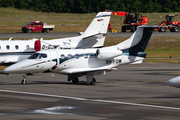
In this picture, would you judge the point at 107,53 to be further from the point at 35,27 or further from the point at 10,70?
the point at 35,27

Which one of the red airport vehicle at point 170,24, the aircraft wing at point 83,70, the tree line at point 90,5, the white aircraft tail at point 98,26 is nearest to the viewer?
the aircraft wing at point 83,70

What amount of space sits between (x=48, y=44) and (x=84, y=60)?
1005 centimetres

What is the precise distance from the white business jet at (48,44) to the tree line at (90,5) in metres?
123

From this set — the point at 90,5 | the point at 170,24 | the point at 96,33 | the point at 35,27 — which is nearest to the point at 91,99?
the point at 96,33

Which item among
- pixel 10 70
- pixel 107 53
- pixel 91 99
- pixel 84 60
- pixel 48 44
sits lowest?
pixel 91 99

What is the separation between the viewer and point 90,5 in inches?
6737

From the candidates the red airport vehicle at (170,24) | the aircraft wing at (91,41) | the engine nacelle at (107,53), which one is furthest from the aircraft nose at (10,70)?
the red airport vehicle at (170,24)

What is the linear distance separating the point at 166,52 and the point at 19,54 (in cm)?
3345

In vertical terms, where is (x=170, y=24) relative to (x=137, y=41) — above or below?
above

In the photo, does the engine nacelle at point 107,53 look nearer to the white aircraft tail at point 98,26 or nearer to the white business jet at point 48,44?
the white business jet at point 48,44

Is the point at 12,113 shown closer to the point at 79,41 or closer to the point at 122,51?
the point at 122,51

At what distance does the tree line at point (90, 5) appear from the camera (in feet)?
551

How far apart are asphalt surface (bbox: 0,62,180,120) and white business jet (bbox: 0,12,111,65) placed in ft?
9.11

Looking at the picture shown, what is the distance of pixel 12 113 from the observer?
19188mm
